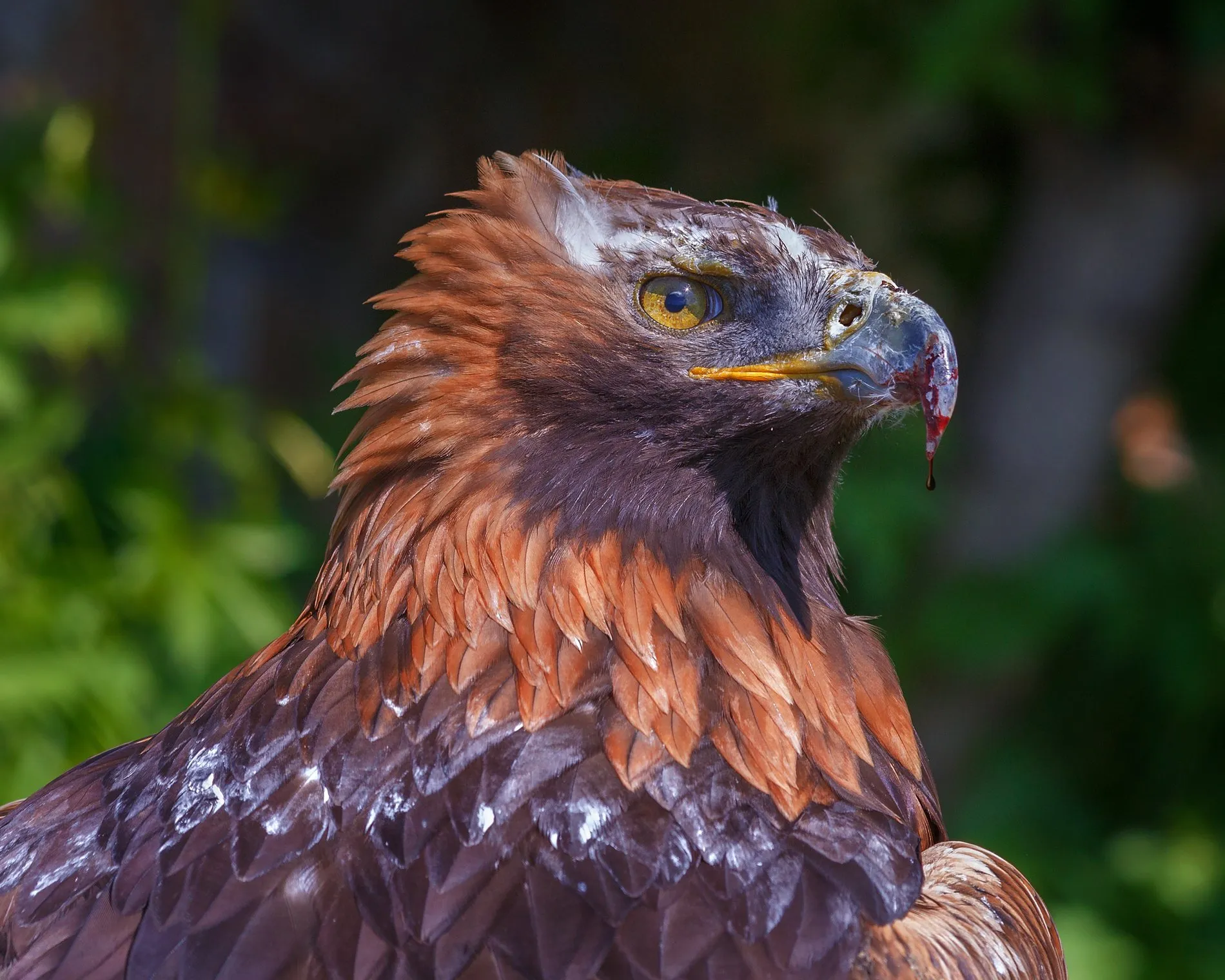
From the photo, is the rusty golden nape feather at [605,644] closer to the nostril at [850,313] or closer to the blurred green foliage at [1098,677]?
the nostril at [850,313]

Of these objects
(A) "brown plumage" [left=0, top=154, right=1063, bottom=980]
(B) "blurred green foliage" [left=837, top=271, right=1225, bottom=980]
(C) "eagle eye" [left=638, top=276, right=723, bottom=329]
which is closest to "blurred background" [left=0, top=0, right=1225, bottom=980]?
(B) "blurred green foliage" [left=837, top=271, right=1225, bottom=980]

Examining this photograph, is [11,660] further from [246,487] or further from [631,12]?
[631,12]

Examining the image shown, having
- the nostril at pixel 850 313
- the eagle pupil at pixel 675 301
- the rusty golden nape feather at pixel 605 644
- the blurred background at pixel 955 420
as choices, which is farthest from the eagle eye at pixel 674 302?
the blurred background at pixel 955 420

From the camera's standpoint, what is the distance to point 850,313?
2027 millimetres

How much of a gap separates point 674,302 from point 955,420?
344cm

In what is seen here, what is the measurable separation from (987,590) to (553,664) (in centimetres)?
339

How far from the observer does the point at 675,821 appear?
180cm

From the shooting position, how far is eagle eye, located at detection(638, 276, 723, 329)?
2051 mm

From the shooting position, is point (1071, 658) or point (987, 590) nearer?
point (987, 590)

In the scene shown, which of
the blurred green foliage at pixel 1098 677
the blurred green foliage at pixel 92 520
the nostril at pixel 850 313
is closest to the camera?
the nostril at pixel 850 313

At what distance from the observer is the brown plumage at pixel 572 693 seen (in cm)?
174

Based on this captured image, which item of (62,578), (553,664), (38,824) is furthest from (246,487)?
(553,664)

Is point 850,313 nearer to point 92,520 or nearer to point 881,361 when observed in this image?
point 881,361

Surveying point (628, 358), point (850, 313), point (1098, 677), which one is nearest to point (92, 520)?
point (628, 358)
